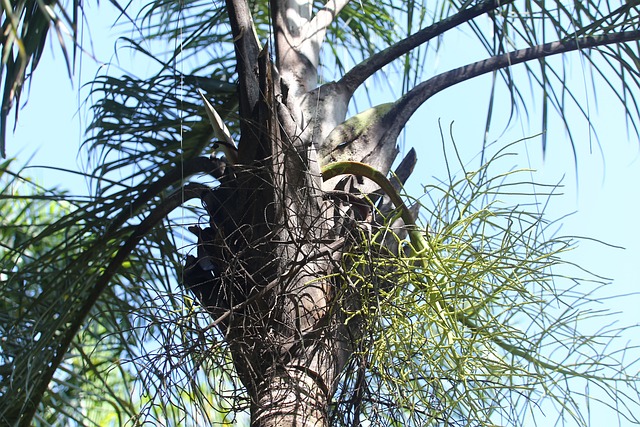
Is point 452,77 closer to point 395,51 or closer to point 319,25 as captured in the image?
point 395,51

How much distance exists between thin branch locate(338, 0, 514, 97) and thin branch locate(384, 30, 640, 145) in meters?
0.12

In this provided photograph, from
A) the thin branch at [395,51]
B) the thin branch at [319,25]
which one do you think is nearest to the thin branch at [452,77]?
the thin branch at [395,51]

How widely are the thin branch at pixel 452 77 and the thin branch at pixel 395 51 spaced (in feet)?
0.39

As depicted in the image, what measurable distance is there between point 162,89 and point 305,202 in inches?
43.9

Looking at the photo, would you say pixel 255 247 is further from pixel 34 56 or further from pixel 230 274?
pixel 34 56

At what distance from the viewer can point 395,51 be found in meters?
1.96

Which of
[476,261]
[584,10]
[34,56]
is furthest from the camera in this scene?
[584,10]

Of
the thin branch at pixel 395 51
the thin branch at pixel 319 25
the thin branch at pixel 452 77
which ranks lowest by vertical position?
the thin branch at pixel 452 77

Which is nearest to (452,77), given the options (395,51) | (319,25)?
(395,51)

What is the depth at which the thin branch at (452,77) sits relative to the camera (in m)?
1.85

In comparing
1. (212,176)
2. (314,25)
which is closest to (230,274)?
(212,176)

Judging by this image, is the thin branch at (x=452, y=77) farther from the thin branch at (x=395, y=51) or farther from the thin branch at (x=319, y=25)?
the thin branch at (x=319, y=25)

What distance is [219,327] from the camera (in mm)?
1574

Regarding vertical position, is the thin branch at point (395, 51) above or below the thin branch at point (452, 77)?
above
